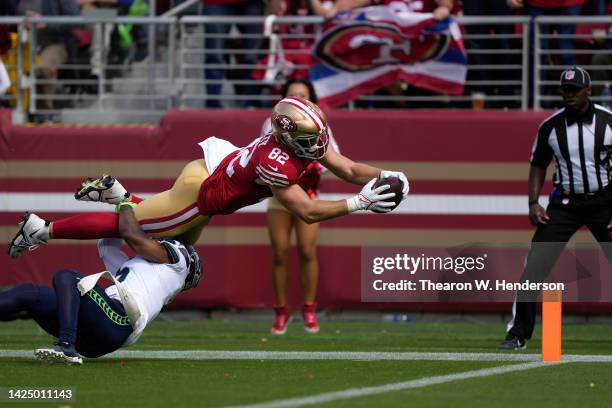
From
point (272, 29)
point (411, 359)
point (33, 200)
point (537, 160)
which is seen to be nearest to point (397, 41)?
point (272, 29)

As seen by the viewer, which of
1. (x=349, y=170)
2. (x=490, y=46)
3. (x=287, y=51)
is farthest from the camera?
(x=490, y=46)

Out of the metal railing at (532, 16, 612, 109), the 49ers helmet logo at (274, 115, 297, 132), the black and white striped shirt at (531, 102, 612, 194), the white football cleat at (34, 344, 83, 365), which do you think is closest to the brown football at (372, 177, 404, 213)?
the 49ers helmet logo at (274, 115, 297, 132)

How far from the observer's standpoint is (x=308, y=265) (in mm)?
11961

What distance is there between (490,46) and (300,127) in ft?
18.6

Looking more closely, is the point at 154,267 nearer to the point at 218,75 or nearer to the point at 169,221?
the point at 169,221

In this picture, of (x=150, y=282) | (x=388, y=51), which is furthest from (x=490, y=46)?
(x=150, y=282)

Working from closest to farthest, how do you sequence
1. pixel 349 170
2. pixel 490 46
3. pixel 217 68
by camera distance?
pixel 349 170 < pixel 217 68 < pixel 490 46

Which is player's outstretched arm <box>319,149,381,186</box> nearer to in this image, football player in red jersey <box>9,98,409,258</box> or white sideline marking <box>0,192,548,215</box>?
football player in red jersey <box>9,98,409,258</box>

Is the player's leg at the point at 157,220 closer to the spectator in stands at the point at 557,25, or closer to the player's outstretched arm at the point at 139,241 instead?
the player's outstretched arm at the point at 139,241

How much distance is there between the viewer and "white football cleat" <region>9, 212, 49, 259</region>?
918 cm

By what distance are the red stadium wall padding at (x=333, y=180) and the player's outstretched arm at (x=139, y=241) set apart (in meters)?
4.51

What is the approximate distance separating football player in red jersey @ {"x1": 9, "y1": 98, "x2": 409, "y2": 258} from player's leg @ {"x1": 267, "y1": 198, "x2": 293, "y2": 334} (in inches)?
102

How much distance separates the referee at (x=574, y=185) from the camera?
1021cm

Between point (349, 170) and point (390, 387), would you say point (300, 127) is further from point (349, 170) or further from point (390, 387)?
point (390, 387)
